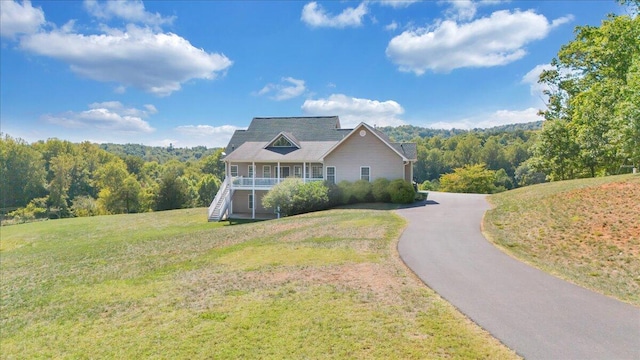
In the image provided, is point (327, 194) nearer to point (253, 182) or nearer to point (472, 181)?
point (253, 182)

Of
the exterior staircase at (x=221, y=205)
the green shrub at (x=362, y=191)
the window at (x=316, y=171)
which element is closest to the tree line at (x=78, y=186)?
the exterior staircase at (x=221, y=205)

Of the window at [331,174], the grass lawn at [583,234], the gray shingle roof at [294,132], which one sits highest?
the gray shingle roof at [294,132]

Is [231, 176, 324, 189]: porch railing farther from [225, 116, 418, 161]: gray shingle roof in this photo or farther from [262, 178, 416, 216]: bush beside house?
[262, 178, 416, 216]: bush beside house

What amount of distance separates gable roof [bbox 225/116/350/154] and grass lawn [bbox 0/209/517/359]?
18187 mm

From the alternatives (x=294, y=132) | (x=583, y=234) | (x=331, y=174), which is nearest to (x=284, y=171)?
(x=331, y=174)

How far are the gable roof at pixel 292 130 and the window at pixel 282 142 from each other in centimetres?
199

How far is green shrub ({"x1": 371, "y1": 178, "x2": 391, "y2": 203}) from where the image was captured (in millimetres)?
25625

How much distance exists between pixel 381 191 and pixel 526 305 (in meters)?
18.7

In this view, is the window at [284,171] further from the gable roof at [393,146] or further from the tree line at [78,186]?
the tree line at [78,186]

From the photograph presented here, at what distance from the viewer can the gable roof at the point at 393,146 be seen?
26922mm

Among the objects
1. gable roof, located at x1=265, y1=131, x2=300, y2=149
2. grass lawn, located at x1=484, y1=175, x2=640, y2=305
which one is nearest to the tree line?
gable roof, located at x1=265, y1=131, x2=300, y2=149

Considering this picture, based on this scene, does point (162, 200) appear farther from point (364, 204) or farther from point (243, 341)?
point (243, 341)

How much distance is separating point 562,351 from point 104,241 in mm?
22407

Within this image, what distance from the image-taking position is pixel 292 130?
34.9 m
